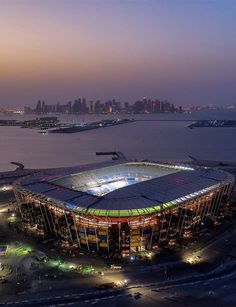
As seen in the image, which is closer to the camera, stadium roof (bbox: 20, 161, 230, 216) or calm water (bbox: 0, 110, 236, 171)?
stadium roof (bbox: 20, 161, 230, 216)

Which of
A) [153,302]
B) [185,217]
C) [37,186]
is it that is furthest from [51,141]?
[153,302]

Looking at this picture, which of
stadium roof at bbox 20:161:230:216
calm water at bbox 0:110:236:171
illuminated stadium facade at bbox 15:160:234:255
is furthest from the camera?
calm water at bbox 0:110:236:171

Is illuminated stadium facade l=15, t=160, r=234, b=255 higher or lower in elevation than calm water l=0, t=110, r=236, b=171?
higher

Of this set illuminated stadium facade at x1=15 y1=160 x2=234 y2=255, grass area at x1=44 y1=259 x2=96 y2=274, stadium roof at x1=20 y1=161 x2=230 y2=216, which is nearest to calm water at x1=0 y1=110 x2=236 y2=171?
stadium roof at x1=20 y1=161 x2=230 y2=216

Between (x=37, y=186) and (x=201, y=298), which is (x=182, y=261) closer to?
(x=201, y=298)

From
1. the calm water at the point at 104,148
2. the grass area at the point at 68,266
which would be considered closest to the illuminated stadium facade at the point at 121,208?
the grass area at the point at 68,266

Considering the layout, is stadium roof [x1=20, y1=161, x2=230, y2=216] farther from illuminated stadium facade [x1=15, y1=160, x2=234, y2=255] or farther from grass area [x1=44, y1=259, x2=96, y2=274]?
grass area [x1=44, y1=259, x2=96, y2=274]

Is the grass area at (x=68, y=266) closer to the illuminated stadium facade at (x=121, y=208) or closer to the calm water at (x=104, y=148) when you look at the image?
the illuminated stadium facade at (x=121, y=208)
